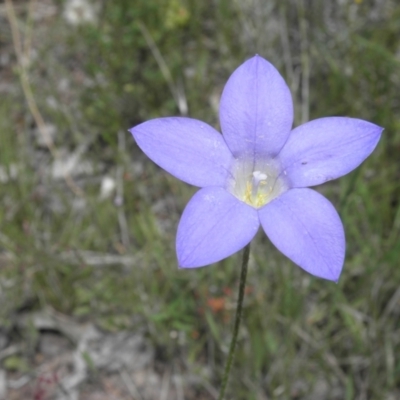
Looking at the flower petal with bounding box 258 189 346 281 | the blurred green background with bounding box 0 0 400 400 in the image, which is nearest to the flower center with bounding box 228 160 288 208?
the flower petal with bounding box 258 189 346 281

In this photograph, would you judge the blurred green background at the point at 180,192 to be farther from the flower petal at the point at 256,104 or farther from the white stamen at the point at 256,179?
the flower petal at the point at 256,104

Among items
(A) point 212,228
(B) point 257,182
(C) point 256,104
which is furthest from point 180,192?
(A) point 212,228

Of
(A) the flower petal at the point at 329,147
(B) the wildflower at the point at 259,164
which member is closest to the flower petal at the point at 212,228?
(B) the wildflower at the point at 259,164

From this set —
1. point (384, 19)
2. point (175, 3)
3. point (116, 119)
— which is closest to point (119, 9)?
point (175, 3)

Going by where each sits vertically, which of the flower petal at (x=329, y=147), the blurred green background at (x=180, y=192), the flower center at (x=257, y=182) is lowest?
the blurred green background at (x=180, y=192)

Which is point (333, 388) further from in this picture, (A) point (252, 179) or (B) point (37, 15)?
(B) point (37, 15)
